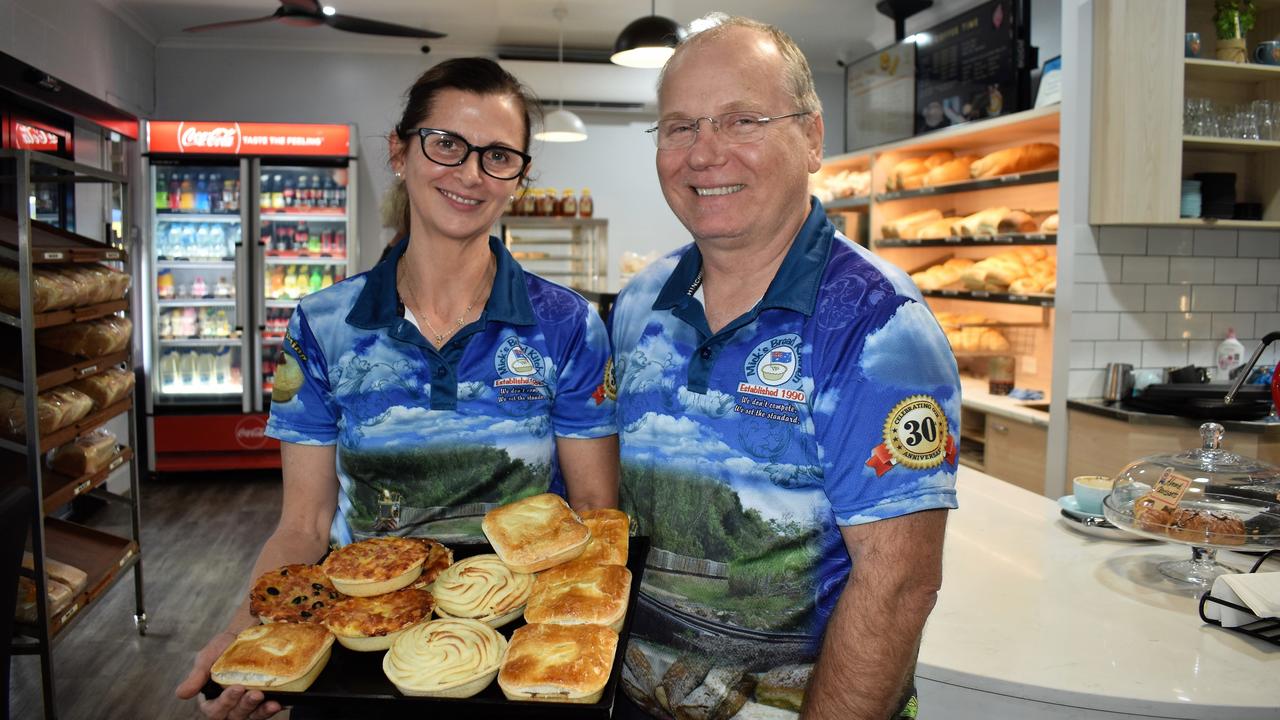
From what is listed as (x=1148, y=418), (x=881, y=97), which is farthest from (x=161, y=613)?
(x=881, y=97)

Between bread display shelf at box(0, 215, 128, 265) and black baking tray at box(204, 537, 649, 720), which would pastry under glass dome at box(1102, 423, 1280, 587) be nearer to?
black baking tray at box(204, 537, 649, 720)

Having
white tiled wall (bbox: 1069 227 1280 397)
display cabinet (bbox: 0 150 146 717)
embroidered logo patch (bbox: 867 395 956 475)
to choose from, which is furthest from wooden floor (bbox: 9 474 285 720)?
white tiled wall (bbox: 1069 227 1280 397)

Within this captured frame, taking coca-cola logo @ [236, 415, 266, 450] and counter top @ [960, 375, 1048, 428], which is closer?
counter top @ [960, 375, 1048, 428]

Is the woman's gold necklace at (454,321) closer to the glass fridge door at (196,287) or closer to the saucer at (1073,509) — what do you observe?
the saucer at (1073,509)

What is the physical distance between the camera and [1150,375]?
4.37m

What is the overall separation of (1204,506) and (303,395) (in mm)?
1903

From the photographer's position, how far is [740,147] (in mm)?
1398

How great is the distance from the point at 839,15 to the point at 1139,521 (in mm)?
6125

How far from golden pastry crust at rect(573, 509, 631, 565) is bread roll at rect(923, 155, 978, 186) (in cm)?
478

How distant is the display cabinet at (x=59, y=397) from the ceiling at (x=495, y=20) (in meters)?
3.73

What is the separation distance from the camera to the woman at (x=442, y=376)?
1.57 m

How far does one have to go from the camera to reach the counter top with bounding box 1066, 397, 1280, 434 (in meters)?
3.75

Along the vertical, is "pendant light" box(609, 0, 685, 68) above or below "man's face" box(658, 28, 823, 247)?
above

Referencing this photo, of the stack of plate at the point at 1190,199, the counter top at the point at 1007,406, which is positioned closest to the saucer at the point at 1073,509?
the counter top at the point at 1007,406
